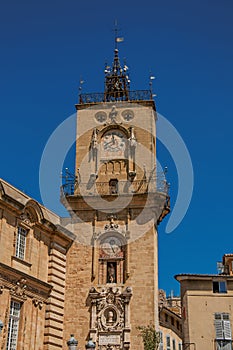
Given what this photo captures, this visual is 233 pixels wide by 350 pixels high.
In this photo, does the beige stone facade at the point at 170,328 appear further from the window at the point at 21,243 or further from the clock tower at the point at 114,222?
the window at the point at 21,243

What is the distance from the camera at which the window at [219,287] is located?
1111 inches

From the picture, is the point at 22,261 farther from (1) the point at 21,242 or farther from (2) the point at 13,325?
(2) the point at 13,325

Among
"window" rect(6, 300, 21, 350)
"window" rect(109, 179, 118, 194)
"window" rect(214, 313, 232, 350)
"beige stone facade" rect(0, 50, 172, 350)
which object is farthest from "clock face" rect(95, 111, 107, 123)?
"window" rect(214, 313, 232, 350)

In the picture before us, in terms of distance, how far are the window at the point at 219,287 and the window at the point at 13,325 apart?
10775 millimetres

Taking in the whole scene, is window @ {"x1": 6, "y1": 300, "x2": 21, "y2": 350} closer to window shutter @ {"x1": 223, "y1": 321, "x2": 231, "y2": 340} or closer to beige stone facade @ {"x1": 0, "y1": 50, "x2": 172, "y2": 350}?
beige stone facade @ {"x1": 0, "y1": 50, "x2": 172, "y2": 350}

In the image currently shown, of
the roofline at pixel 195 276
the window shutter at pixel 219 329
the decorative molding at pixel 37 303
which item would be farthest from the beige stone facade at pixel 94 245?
the window shutter at pixel 219 329

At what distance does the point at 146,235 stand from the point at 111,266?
2406mm

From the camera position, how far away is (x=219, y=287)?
92.9 feet

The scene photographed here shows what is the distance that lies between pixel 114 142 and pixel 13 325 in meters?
12.0

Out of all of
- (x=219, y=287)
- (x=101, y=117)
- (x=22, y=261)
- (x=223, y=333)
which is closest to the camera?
(x=22, y=261)

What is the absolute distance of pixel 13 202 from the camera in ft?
75.0

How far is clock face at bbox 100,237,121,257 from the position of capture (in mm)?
27562

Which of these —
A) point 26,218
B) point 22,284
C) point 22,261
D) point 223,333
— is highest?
point 26,218

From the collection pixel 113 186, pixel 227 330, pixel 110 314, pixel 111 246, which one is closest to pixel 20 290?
pixel 110 314
